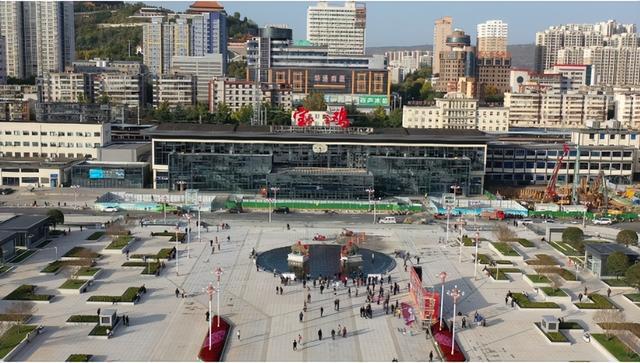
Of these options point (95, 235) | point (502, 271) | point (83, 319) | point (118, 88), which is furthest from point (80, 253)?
point (118, 88)

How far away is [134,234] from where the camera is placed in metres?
48.8

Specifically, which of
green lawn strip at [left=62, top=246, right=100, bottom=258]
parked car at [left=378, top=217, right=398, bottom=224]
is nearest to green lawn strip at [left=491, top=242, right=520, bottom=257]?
parked car at [left=378, top=217, right=398, bottom=224]

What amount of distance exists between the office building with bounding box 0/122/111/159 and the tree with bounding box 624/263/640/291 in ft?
168

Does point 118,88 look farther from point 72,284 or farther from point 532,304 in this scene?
point 532,304

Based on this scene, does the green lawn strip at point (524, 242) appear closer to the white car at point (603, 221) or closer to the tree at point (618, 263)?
the tree at point (618, 263)

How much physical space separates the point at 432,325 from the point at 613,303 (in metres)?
10.2

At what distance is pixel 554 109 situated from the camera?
111438 mm

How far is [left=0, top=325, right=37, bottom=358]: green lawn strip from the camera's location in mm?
28341

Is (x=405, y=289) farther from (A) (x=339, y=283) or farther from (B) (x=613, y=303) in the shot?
(B) (x=613, y=303)

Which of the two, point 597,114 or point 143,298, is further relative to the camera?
point 597,114

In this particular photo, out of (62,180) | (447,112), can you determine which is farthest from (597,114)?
(62,180)

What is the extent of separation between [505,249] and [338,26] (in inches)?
4976

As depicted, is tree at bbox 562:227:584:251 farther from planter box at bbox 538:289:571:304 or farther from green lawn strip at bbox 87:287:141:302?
green lawn strip at bbox 87:287:141:302

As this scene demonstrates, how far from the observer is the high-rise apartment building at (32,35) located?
134125 millimetres
